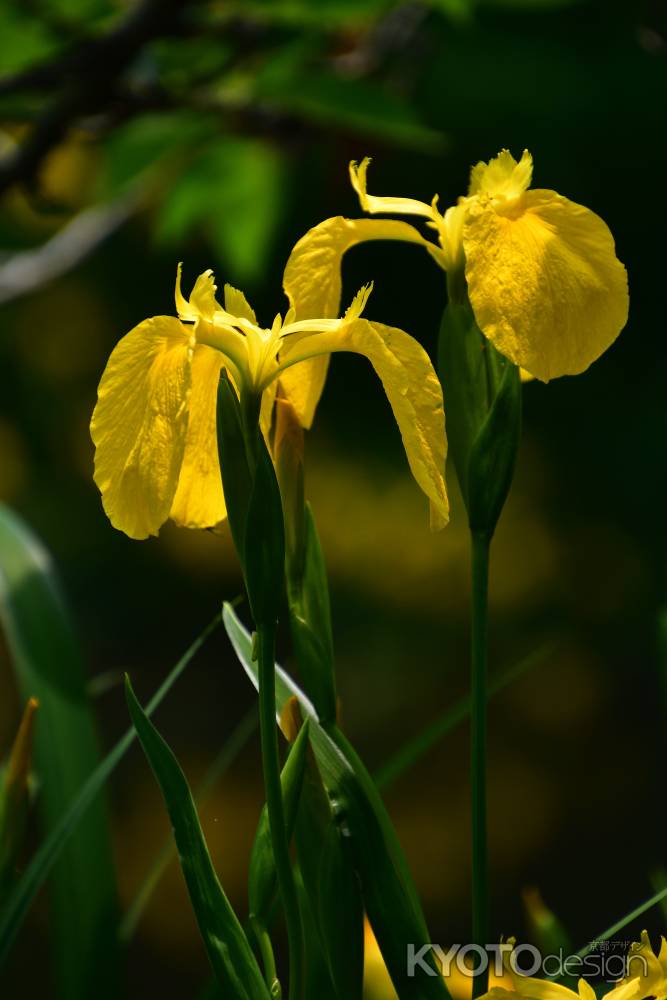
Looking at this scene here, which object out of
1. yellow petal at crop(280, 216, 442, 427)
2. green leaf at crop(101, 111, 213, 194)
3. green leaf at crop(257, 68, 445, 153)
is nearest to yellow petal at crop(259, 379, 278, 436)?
yellow petal at crop(280, 216, 442, 427)

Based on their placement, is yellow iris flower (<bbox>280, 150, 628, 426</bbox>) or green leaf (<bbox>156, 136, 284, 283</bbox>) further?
green leaf (<bbox>156, 136, 284, 283</bbox>)

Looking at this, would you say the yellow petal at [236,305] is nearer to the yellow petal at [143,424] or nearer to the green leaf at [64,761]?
the yellow petal at [143,424]

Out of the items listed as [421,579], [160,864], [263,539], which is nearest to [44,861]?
[160,864]

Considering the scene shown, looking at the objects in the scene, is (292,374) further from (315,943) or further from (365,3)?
(365,3)

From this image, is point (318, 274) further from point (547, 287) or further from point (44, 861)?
point (44, 861)

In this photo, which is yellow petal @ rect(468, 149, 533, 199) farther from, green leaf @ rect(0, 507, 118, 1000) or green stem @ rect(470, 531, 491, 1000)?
green leaf @ rect(0, 507, 118, 1000)

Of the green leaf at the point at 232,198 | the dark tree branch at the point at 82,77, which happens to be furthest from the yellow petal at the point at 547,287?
the green leaf at the point at 232,198

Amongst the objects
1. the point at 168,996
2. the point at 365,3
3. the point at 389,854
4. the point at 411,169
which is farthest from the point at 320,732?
the point at 168,996
